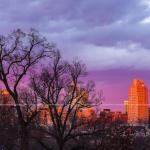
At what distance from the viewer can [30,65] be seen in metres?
52.9

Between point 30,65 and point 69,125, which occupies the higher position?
point 30,65

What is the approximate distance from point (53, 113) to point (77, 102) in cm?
313

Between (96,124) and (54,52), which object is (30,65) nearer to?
(54,52)

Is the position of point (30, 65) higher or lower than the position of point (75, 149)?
higher

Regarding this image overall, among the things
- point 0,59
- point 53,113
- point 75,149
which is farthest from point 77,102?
point 75,149

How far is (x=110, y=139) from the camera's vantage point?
29.9m

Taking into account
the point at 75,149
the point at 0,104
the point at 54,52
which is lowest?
the point at 75,149

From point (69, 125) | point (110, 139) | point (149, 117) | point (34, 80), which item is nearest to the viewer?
point (110, 139)

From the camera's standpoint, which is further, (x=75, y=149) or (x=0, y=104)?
(x=0, y=104)

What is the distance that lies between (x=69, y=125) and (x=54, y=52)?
12.5 meters

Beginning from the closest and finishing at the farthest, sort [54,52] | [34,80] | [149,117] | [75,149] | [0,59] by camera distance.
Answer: [75,149] < [0,59] < [54,52] < [34,80] < [149,117]

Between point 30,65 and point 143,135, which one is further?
point 143,135

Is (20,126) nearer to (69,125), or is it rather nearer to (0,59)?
(0,59)

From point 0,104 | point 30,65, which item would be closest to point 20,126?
point 30,65
